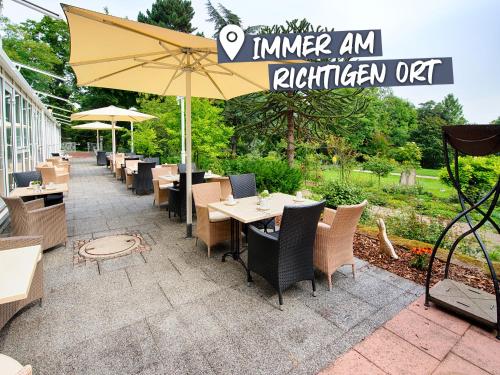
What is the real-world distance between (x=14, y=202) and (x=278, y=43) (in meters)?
3.66

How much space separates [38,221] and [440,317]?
4689mm

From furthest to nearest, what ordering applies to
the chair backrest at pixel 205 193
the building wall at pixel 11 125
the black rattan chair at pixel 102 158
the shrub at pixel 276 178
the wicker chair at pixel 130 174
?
the black rattan chair at pixel 102 158 → the wicker chair at pixel 130 174 → the shrub at pixel 276 178 → the building wall at pixel 11 125 → the chair backrest at pixel 205 193

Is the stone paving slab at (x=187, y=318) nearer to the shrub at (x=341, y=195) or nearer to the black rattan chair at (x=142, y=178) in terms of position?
the shrub at (x=341, y=195)

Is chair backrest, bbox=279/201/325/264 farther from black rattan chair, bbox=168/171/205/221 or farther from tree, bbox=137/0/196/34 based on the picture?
tree, bbox=137/0/196/34

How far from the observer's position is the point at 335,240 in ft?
9.95

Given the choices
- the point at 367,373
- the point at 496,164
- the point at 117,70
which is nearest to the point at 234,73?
the point at 117,70

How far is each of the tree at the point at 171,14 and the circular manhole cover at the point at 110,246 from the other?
77.4 feet

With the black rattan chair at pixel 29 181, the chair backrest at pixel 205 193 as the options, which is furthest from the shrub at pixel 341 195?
the black rattan chair at pixel 29 181

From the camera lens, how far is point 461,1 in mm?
6340

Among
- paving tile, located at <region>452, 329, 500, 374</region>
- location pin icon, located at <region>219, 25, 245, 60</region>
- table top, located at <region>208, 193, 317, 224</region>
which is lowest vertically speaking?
paving tile, located at <region>452, 329, 500, 374</region>

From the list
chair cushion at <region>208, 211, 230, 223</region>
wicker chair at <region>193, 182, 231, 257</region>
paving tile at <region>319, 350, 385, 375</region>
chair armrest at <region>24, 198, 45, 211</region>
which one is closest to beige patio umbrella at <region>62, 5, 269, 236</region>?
wicker chair at <region>193, 182, 231, 257</region>

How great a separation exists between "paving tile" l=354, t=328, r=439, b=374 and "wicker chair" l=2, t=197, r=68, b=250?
3885 millimetres

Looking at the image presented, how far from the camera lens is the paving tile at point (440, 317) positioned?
8.09ft

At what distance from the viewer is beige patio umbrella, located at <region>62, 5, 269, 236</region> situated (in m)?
2.85
